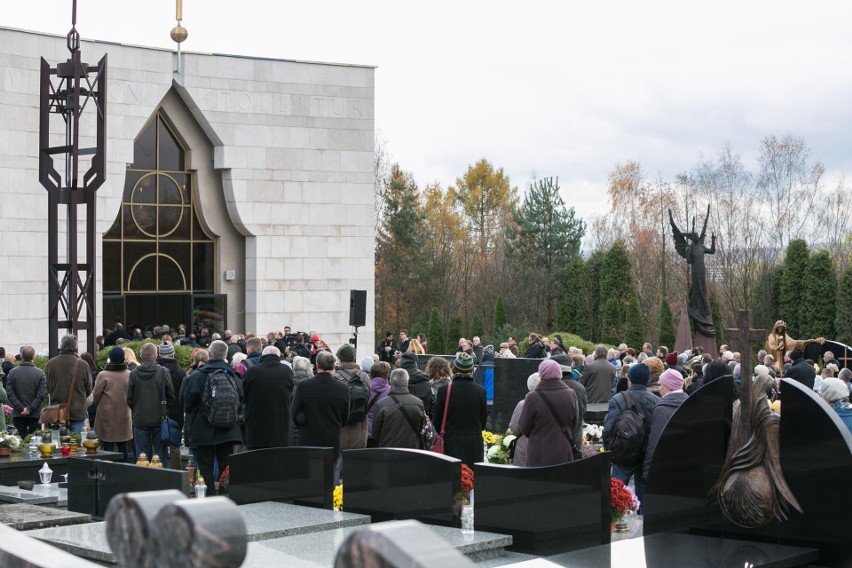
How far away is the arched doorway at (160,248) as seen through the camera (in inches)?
1265

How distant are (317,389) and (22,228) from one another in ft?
65.8

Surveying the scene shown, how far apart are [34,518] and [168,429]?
14.2ft

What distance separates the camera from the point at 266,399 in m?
11.6

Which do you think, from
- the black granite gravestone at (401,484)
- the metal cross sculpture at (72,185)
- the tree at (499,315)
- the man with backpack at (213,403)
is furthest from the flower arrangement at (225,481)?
the tree at (499,315)

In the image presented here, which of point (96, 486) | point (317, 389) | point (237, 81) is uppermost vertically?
point (237, 81)

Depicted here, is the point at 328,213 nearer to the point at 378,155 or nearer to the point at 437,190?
the point at 378,155

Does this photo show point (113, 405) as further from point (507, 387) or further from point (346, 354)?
point (507, 387)

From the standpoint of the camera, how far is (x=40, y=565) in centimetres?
215

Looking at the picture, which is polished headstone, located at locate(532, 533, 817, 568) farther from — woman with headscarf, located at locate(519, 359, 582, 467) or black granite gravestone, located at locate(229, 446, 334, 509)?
black granite gravestone, located at locate(229, 446, 334, 509)

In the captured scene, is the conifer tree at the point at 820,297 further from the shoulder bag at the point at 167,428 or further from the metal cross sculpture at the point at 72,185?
the shoulder bag at the point at 167,428

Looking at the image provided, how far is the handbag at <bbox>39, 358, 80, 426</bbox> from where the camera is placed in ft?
43.6

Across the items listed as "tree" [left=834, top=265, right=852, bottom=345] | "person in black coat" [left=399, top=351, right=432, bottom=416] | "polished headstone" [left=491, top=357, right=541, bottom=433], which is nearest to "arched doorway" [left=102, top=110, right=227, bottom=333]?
"polished headstone" [left=491, top=357, right=541, bottom=433]

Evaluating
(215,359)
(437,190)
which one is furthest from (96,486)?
(437,190)

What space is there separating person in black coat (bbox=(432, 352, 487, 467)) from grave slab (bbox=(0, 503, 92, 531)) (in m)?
3.76
